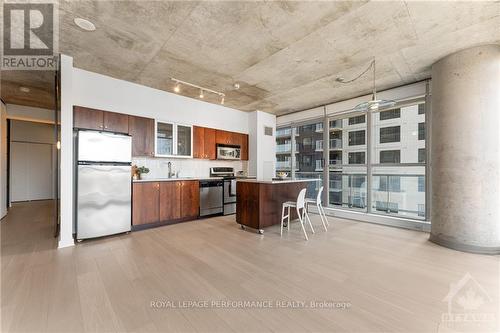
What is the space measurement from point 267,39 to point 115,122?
3093mm

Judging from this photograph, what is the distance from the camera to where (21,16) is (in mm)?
2432

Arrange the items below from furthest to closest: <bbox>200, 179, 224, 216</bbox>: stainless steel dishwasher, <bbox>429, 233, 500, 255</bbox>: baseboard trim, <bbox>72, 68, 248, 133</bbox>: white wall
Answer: <bbox>200, 179, 224, 216</bbox>: stainless steel dishwasher, <bbox>72, 68, 248, 133</bbox>: white wall, <bbox>429, 233, 500, 255</bbox>: baseboard trim

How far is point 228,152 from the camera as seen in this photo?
585cm

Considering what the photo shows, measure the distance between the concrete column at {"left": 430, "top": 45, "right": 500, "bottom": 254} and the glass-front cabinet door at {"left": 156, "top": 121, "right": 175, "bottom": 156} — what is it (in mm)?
5013

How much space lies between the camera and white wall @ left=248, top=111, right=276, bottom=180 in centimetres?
632

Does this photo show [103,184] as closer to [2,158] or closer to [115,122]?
[115,122]

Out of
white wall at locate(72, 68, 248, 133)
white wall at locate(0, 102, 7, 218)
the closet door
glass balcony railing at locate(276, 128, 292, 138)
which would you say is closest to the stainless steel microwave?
white wall at locate(72, 68, 248, 133)

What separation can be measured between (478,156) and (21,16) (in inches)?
241

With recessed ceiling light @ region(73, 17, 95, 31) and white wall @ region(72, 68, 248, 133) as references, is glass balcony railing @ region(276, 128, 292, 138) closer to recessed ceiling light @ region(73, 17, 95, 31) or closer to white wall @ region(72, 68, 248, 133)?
white wall @ region(72, 68, 248, 133)

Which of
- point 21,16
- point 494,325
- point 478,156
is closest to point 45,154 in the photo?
point 21,16

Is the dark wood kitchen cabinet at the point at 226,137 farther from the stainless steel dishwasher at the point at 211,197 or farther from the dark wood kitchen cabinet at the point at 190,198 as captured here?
the dark wood kitchen cabinet at the point at 190,198

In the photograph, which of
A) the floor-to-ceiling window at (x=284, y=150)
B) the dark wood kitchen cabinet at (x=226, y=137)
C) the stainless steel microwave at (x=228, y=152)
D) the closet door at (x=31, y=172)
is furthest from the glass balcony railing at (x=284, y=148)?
the closet door at (x=31, y=172)

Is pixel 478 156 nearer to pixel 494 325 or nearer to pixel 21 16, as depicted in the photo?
pixel 494 325

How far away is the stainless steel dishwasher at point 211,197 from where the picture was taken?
495 cm
